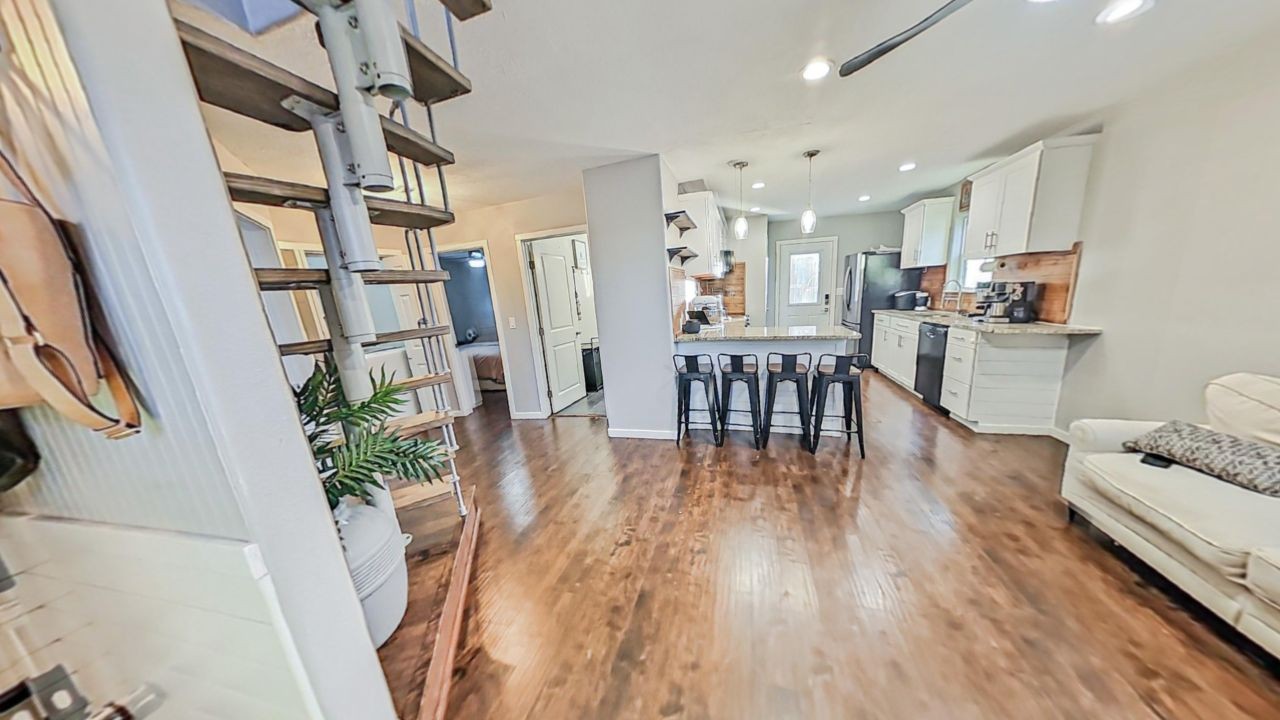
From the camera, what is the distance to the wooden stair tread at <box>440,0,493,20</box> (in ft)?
3.59

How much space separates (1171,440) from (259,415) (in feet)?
10.7

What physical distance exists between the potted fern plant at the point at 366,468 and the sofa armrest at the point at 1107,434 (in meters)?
3.00

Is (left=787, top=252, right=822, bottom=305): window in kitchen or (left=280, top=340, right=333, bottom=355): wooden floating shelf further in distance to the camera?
(left=787, top=252, right=822, bottom=305): window in kitchen

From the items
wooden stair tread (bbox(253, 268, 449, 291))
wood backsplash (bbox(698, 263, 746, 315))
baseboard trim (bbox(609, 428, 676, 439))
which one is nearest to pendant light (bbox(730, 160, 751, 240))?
wood backsplash (bbox(698, 263, 746, 315))

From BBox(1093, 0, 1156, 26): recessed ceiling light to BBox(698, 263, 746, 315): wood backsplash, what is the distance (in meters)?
4.22

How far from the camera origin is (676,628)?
1548mm

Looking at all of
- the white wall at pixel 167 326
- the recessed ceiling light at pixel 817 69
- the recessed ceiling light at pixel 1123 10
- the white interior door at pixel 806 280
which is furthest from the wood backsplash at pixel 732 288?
the white wall at pixel 167 326

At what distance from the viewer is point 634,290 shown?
3.20 metres

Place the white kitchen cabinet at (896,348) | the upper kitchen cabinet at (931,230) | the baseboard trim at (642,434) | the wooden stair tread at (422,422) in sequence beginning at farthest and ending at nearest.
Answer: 1. the upper kitchen cabinet at (931,230)
2. the white kitchen cabinet at (896,348)
3. the baseboard trim at (642,434)
4. the wooden stair tread at (422,422)

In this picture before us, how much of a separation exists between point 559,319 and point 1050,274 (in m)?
4.60

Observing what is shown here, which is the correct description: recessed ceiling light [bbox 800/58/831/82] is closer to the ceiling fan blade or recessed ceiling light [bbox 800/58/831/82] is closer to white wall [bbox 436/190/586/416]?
the ceiling fan blade

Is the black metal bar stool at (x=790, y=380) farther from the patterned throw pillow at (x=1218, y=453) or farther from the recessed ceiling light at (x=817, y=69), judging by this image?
the recessed ceiling light at (x=817, y=69)

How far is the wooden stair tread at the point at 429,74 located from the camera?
1041 mm

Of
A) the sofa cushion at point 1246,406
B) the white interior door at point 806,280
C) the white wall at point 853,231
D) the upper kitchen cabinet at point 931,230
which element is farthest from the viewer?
the white interior door at point 806,280
